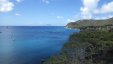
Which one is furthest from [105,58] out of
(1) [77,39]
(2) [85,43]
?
(1) [77,39]

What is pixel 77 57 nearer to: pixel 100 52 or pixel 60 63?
pixel 60 63

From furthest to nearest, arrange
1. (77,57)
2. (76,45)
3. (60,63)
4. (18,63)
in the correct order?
(18,63) < (76,45) < (77,57) < (60,63)

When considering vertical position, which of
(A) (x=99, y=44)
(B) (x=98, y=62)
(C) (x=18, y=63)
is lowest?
(C) (x=18, y=63)

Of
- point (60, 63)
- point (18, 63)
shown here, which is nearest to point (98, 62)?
point (60, 63)

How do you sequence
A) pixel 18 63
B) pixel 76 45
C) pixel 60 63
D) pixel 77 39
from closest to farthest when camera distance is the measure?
pixel 60 63, pixel 76 45, pixel 77 39, pixel 18 63

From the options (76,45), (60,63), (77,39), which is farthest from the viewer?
(77,39)

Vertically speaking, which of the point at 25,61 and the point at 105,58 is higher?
the point at 105,58

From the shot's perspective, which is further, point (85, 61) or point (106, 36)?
point (106, 36)

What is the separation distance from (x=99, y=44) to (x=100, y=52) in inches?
73.2

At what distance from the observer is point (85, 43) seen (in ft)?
130

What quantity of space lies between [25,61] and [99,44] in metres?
24.9

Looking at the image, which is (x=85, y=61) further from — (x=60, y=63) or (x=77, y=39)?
(x=77, y=39)

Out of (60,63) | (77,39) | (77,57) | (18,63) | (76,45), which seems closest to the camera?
(60,63)

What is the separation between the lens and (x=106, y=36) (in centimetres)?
4472
